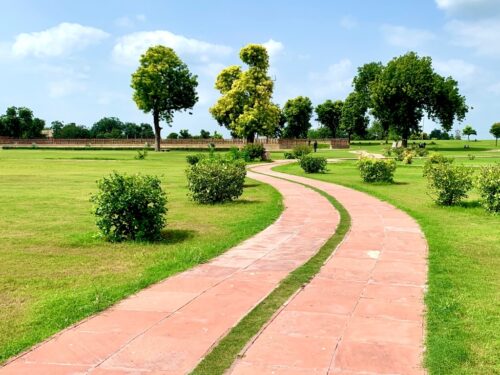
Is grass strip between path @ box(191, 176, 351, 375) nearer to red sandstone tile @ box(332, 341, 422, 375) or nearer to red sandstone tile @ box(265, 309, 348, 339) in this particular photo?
red sandstone tile @ box(265, 309, 348, 339)

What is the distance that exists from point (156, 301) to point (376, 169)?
1664cm

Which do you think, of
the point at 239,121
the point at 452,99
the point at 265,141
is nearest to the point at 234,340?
the point at 239,121

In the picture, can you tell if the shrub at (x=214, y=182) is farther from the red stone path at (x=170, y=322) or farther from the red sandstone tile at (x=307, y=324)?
the red sandstone tile at (x=307, y=324)

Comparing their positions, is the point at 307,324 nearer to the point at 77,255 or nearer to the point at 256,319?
the point at 256,319

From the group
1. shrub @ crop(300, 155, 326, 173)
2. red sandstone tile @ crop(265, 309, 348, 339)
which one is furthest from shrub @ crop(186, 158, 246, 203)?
shrub @ crop(300, 155, 326, 173)

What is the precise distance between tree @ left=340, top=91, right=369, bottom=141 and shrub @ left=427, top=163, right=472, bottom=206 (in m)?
65.1

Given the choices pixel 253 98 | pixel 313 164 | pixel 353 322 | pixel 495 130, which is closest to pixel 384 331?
pixel 353 322

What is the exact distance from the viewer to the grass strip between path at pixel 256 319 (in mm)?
3680

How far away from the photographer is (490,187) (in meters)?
12.0

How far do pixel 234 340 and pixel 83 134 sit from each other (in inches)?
4312

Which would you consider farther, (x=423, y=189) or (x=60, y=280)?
(x=423, y=189)

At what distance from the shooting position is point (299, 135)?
9412 cm

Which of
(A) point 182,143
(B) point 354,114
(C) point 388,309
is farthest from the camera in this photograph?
(B) point 354,114

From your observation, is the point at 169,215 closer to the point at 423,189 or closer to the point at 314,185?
the point at 314,185
